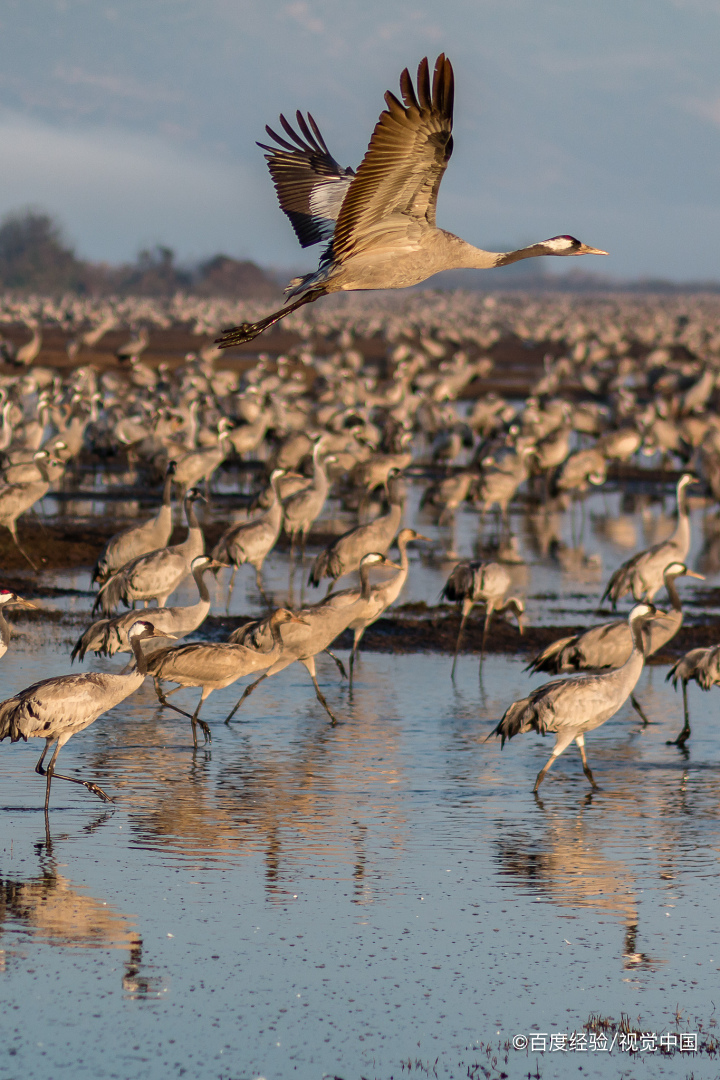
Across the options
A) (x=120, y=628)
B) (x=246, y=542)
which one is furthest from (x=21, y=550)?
(x=120, y=628)

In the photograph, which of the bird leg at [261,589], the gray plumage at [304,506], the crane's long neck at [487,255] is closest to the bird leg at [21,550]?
the bird leg at [261,589]

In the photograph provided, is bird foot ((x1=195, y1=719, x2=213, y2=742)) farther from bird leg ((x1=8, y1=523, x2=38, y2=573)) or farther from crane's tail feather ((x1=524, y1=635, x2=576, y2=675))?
bird leg ((x1=8, y1=523, x2=38, y2=573))

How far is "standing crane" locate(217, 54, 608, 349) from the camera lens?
→ 7.12 m

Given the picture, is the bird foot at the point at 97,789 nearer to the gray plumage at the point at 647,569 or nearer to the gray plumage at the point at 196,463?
the gray plumage at the point at 647,569

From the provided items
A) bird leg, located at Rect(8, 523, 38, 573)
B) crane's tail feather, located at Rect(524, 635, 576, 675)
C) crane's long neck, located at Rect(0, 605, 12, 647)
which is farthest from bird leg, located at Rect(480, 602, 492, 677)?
bird leg, located at Rect(8, 523, 38, 573)

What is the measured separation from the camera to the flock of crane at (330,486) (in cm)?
1053

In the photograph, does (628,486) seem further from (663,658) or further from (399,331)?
(399,331)

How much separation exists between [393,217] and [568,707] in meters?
3.57

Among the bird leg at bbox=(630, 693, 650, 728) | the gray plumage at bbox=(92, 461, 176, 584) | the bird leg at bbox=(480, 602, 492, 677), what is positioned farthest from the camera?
the gray plumage at bbox=(92, 461, 176, 584)

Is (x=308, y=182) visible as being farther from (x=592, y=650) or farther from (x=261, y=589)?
(x=261, y=589)

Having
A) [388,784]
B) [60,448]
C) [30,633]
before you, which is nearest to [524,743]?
[388,784]

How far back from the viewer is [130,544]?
15.7m

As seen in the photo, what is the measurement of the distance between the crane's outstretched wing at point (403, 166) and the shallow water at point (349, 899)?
132 inches

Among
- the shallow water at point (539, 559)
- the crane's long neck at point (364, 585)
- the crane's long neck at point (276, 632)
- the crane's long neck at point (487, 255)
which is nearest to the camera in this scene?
the crane's long neck at point (487, 255)
